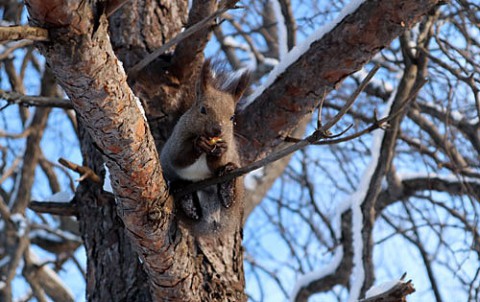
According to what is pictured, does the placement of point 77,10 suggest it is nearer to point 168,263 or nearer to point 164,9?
point 168,263

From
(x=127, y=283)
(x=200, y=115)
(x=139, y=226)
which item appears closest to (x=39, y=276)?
(x=127, y=283)

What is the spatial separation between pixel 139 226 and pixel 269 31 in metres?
3.56

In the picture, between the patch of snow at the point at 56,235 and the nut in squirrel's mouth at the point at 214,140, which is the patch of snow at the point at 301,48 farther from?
the patch of snow at the point at 56,235

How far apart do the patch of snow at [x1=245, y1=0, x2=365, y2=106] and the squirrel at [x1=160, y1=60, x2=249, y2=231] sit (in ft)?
0.78

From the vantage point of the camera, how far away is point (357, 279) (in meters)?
2.66

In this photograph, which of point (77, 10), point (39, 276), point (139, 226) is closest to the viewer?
point (77, 10)

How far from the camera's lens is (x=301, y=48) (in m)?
2.35

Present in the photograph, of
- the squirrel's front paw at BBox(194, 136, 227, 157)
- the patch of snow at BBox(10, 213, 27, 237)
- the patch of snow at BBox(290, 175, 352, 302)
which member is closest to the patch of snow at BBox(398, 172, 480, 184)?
the patch of snow at BBox(290, 175, 352, 302)

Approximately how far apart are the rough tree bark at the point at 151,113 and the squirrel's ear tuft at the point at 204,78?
202 mm

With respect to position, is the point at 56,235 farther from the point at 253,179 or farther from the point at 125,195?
the point at 125,195

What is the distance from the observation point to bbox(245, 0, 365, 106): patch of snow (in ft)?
7.33

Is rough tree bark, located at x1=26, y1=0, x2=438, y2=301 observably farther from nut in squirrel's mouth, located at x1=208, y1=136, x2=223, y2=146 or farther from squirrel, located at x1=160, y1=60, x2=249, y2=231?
nut in squirrel's mouth, located at x1=208, y1=136, x2=223, y2=146

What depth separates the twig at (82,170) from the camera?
1.98 meters

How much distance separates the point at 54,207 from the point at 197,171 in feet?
1.98
